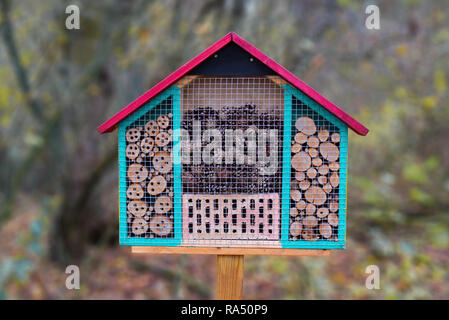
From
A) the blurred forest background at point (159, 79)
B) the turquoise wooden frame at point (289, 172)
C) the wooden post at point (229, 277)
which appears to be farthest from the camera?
the blurred forest background at point (159, 79)

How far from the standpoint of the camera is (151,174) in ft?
7.74

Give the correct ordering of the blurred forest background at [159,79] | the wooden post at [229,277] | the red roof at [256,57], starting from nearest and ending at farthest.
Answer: the red roof at [256,57], the wooden post at [229,277], the blurred forest background at [159,79]

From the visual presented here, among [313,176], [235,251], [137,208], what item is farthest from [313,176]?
[137,208]

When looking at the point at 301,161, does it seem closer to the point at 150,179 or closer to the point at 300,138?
the point at 300,138

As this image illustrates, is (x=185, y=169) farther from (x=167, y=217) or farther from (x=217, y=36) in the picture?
(x=217, y=36)

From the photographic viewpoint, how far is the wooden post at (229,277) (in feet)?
7.82

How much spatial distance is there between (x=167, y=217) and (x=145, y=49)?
3292mm

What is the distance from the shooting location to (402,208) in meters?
6.31

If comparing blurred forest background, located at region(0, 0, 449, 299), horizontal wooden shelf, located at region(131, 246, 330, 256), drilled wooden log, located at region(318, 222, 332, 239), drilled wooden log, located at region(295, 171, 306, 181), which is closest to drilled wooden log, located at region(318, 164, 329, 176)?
drilled wooden log, located at region(295, 171, 306, 181)

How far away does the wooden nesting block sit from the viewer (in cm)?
234

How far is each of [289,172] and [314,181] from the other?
0.17 meters

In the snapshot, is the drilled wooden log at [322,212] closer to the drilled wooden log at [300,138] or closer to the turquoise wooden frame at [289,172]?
the turquoise wooden frame at [289,172]

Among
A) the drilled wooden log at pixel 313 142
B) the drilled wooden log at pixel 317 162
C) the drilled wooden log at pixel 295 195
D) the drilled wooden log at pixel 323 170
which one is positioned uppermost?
the drilled wooden log at pixel 313 142

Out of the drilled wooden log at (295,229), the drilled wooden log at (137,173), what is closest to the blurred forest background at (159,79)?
A: the drilled wooden log at (137,173)
